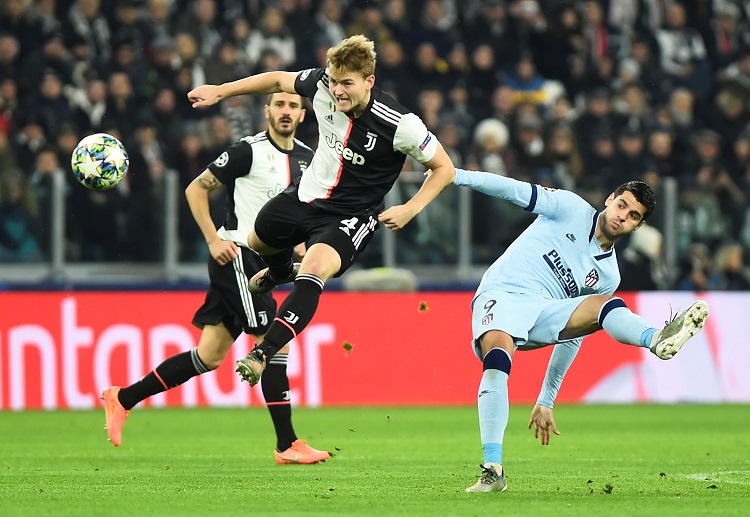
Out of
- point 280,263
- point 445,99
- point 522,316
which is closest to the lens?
point 522,316

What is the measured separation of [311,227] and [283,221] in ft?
0.62

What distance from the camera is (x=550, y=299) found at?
778 cm

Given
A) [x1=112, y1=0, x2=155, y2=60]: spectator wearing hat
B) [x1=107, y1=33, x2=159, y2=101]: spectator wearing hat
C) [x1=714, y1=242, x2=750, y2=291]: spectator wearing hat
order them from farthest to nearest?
[x1=112, y1=0, x2=155, y2=60]: spectator wearing hat → [x1=107, y1=33, x2=159, y2=101]: spectator wearing hat → [x1=714, y1=242, x2=750, y2=291]: spectator wearing hat

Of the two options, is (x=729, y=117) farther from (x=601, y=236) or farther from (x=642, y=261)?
(x=601, y=236)

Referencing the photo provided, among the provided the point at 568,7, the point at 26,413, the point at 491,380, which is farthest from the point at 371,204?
the point at 568,7

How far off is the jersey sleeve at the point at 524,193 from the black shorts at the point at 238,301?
2442 millimetres

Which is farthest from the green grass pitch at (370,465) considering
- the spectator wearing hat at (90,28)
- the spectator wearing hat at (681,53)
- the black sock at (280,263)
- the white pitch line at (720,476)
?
the spectator wearing hat at (681,53)

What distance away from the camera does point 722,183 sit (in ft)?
53.2

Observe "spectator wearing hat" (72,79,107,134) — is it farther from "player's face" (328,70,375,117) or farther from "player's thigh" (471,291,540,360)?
"player's thigh" (471,291,540,360)

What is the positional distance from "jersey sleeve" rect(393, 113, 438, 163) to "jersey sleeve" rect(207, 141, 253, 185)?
6.01 ft

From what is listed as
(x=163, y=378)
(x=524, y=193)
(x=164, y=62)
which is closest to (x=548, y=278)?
(x=524, y=193)

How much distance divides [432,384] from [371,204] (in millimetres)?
6679

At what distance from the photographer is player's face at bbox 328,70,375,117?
7676mm

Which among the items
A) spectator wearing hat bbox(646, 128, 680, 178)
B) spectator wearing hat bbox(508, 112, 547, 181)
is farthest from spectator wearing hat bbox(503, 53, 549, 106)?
spectator wearing hat bbox(646, 128, 680, 178)
